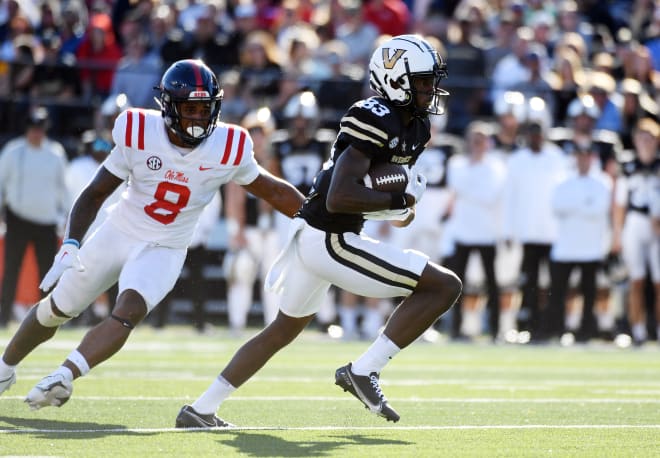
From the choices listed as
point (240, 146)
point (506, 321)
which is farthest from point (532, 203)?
point (240, 146)

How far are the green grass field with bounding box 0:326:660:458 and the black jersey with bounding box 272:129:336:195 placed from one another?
74.4 inches

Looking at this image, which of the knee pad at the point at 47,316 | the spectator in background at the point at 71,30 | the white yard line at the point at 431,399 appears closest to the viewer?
the knee pad at the point at 47,316

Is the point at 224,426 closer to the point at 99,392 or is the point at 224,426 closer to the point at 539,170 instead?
the point at 99,392

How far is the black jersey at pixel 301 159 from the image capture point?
40.4 ft

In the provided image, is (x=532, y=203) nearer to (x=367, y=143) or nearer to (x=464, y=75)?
(x=464, y=75)

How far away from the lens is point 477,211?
12219 millimetres

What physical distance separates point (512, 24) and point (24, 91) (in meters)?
4.98

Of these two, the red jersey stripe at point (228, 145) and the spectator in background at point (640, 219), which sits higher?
the red jersey stripe at point (228, 145)

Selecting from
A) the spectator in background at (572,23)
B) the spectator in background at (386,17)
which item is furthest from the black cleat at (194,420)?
the spectator in background at (572,23)

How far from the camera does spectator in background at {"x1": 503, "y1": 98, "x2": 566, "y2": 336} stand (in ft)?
40.4

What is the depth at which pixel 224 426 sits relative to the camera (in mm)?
5957

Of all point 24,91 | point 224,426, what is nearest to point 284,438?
point 224,426

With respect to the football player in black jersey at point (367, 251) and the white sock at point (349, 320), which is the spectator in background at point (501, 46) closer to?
the white sock at point (349, 320)

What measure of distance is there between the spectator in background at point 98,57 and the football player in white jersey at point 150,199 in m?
7.17
